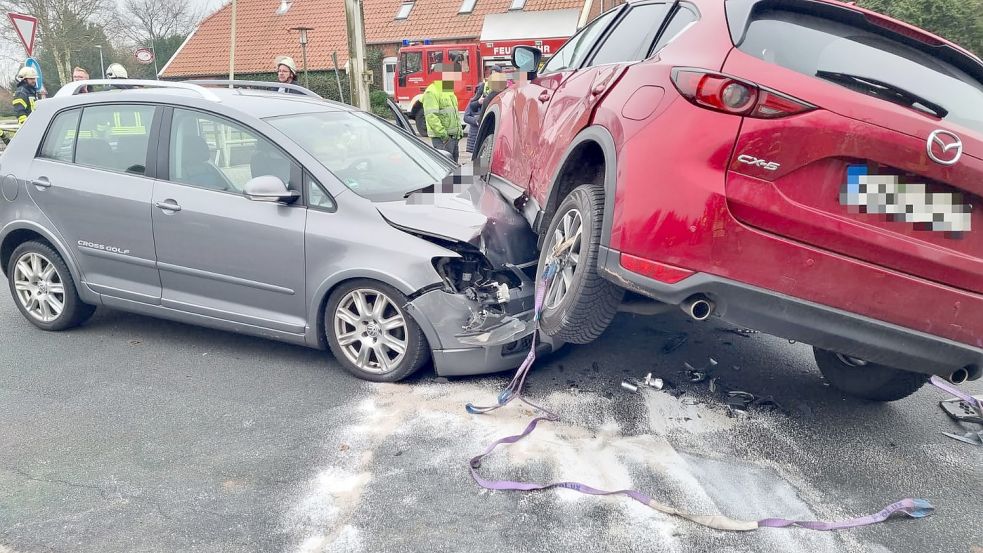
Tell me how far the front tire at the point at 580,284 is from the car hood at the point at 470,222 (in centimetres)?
65

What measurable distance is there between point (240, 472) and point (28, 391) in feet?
5.85

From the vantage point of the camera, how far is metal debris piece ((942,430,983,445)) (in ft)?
12.3

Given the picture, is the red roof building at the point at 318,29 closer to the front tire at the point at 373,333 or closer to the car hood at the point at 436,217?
the car hood at the point at 436,217

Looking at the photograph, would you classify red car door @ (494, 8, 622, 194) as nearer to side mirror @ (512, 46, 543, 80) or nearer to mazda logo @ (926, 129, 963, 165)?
side mirror @ (512, 46, 543, 80)

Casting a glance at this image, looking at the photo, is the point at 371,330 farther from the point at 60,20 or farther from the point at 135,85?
the point at 60,20

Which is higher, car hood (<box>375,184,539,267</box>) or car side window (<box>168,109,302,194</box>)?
car side window (<box>168,109,302,194</box>)

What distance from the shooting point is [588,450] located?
11.2ft

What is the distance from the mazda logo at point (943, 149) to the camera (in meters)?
2.77

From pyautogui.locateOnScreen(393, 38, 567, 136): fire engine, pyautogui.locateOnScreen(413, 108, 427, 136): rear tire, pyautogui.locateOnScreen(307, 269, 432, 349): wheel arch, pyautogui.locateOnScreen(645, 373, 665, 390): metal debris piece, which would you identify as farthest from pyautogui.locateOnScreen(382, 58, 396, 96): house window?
pyautogui.locateOnScreen(645, 373, 665, 390): metal debris piece

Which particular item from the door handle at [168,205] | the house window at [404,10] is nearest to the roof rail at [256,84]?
the door handle at [168,205]

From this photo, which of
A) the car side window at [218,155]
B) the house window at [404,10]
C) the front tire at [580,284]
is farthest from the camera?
the house window at [404,10]

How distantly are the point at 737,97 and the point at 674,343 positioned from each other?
233cm

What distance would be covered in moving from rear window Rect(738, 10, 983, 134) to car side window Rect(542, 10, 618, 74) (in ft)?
5.81

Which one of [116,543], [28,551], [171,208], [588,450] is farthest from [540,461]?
[171,208]
